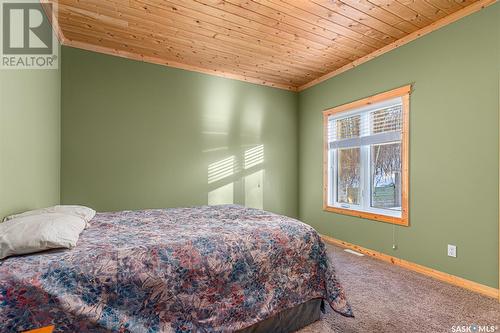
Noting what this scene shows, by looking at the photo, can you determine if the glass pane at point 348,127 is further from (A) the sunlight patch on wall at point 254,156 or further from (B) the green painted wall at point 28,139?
(B) the green painted wall at point 28,139

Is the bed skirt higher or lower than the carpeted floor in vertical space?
higher

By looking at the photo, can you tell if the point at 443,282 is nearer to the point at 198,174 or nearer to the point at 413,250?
the point at 413,250

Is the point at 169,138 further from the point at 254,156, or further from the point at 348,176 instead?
the point at 348,176

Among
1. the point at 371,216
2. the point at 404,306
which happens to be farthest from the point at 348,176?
the point at 404,306

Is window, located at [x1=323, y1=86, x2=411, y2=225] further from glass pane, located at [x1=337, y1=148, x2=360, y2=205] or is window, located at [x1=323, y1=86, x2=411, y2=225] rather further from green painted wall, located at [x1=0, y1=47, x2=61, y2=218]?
green painted wall, located at [x1=0, y1=47, x2=61, y2=218]

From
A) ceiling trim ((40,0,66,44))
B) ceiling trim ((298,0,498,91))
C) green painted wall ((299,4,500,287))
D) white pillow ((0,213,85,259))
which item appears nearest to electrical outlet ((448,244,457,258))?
green painted wall ((299,4,500,287))

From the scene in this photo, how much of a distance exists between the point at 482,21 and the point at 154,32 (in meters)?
3.19

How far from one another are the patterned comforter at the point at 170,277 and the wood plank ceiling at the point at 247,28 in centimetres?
195

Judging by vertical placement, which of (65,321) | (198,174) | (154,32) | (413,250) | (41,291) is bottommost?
(413,250)

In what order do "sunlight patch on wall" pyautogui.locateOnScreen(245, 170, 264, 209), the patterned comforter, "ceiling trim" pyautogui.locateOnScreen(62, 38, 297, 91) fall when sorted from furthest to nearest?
"sunlight patch on wall" pyautogui.locateOnScreen(245, 170, 264, 209) → "ceiling trim" pyautogui.locateOnScreen(62, 38, 297, 91) → the patterned comforter

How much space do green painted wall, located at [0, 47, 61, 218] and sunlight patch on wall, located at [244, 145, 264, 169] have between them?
97.2 inches

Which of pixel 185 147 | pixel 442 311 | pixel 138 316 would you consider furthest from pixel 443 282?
pixel 185 147

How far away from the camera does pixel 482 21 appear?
8.02ft

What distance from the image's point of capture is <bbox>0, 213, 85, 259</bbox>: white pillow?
1.25 meters
